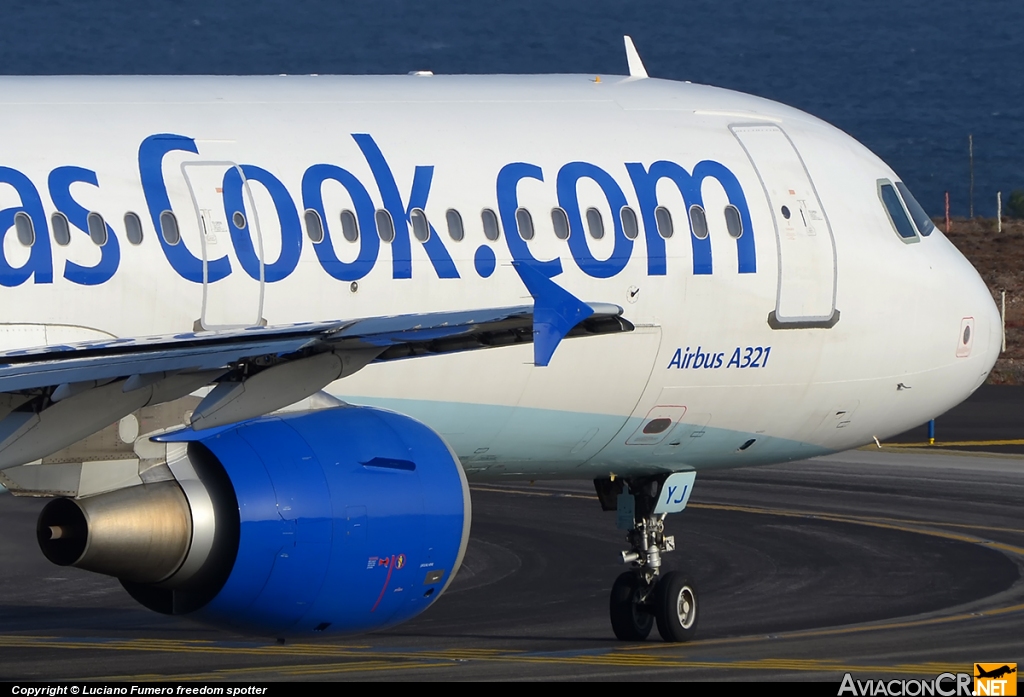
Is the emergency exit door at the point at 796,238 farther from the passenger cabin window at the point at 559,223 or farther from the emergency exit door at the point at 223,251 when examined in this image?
the emergency exit door at the point at 223,251

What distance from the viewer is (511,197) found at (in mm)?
18672

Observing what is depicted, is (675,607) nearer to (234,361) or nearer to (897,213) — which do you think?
(897,213)

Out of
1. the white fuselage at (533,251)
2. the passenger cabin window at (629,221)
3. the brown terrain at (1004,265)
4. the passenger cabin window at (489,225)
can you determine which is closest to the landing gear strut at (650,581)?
the white fuselage at (533,251)

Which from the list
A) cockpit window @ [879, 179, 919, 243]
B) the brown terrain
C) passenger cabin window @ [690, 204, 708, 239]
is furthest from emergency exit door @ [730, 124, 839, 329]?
the brown terrain

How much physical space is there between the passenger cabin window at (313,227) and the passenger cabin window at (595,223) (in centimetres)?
292

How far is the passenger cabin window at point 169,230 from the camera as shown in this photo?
16641mm

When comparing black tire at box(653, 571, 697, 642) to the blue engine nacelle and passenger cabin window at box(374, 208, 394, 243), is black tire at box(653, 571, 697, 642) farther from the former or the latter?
the blue engine nacelle

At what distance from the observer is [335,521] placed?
559 inches

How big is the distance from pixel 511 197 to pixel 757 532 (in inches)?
559

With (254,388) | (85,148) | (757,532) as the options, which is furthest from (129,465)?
(757,532)

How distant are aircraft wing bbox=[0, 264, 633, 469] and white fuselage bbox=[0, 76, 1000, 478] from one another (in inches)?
88.2

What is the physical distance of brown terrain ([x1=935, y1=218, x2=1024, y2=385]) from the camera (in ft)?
183

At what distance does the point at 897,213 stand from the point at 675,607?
16.2 feet

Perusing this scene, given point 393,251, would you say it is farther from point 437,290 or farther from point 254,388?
point 254,388
